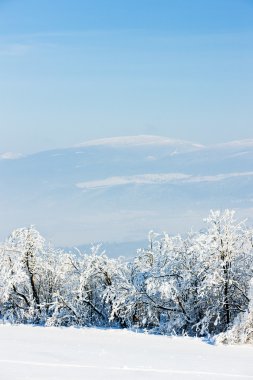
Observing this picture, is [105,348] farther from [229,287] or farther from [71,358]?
[229,287]

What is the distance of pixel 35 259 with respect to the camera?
61.0 ft

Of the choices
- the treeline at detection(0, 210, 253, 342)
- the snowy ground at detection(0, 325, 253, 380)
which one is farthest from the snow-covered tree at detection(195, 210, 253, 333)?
the snowy ground at detection(0, 325, 253, 380)

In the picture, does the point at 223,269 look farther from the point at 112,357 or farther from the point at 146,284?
the point at 112,357

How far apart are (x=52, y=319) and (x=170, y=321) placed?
3.37 m

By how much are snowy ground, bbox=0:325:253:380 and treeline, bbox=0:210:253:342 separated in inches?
43.7

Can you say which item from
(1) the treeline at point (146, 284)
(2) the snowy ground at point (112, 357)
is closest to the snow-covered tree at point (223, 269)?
(1) the treeline at point (146, 284)

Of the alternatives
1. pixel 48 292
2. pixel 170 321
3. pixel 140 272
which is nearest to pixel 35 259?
pixel 48 292

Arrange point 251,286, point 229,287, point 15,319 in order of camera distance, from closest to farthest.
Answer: point 251,286, point 229,287, point 15,319

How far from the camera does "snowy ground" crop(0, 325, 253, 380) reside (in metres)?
11.7

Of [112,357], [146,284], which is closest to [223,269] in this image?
→ [146,284]

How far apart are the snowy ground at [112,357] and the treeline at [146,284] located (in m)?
1.11

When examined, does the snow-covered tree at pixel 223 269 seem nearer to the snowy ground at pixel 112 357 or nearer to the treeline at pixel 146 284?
the treeline at pixel 146 284

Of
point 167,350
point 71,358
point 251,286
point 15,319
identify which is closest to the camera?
point 71,358

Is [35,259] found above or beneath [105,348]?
above
